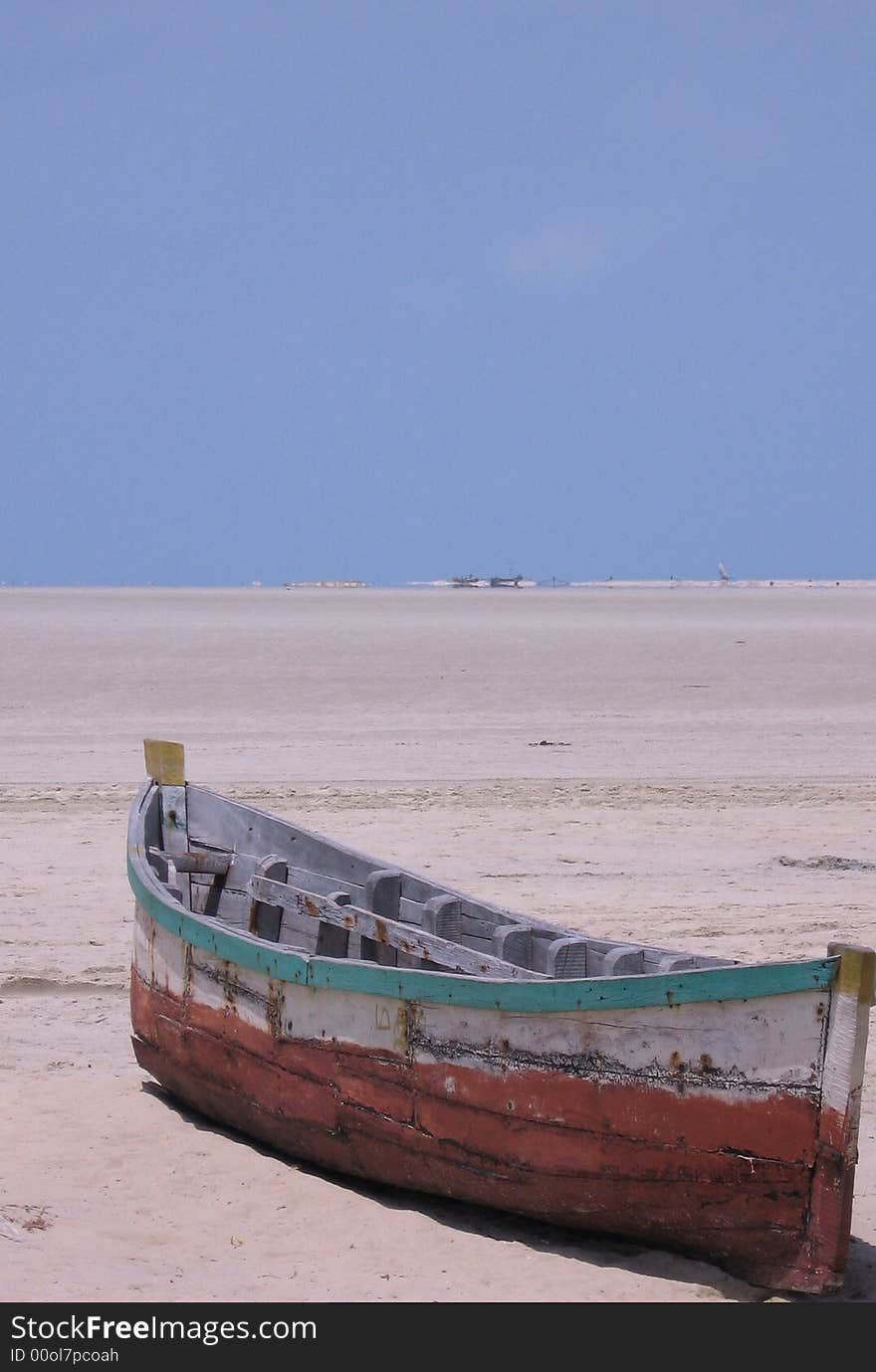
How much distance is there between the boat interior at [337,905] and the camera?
586 cm

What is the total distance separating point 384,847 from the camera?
11117mm

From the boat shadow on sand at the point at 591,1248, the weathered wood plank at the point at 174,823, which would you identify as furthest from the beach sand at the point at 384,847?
the weathered wood plank at the point at 174,823

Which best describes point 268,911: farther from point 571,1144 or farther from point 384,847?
point 384,847

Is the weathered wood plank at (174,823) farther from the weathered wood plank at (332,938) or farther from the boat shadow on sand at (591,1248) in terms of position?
the boat shadow on sand at (591,1248)

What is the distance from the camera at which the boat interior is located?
586 cm

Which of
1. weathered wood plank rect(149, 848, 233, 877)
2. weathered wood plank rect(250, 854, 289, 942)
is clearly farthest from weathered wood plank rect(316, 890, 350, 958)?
weathered wood plank rect(149, 848, 233, 877)

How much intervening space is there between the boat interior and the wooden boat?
0.05 ft

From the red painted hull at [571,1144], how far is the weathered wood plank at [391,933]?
0.57 m

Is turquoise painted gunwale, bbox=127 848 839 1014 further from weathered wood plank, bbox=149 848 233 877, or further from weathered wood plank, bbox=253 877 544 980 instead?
weathered wood plank, bbox=149 848 233 877

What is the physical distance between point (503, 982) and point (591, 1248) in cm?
98

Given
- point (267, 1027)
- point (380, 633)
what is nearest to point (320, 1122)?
point (267, 1027)

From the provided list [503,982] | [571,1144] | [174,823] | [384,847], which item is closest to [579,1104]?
[571,1144]
